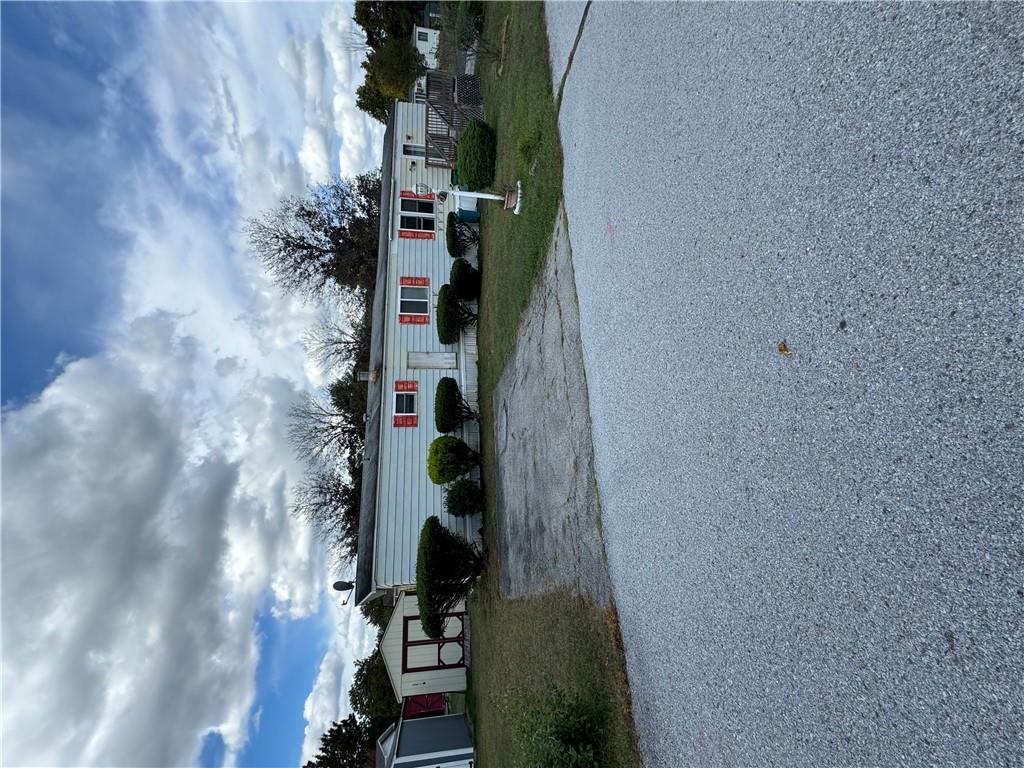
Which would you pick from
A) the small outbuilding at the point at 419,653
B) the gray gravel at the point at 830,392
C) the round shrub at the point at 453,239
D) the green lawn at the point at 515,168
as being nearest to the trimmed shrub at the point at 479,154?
the green lawn at the point at 515,168

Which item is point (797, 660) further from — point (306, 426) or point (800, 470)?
point (306, 426)

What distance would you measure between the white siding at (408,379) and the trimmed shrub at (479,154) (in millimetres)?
4206

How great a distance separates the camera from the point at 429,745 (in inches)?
595

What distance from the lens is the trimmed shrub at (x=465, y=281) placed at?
16031mm

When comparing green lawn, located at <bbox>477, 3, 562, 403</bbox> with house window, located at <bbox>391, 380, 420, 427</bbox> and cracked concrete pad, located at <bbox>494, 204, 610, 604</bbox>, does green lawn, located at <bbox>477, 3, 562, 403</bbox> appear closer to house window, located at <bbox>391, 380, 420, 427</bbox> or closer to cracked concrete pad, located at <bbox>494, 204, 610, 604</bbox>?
cracked concrete pad, located at <bbox>494, 204, 610, 604</bbox>

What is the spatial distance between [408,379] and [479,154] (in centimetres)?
688

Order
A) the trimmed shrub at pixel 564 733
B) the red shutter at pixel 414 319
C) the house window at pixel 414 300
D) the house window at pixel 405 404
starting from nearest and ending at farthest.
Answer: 1. the trimmed shrub at pixel 564 733
2. the house window at pixel 405 404
3. the red shutter at pixel 414 319
4. the house window at pixel 414 300

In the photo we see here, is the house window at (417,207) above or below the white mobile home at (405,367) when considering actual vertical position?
above

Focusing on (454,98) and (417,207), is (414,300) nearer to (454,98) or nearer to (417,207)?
(417,207)

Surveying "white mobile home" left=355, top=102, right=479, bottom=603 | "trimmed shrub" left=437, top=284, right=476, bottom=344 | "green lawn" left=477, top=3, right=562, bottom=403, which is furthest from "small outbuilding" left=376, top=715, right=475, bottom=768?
"trimmed shrub" left=437, top=284, right=476, bottom=344

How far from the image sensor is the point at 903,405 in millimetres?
2836

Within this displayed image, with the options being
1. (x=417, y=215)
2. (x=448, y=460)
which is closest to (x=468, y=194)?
(x=448, y=460)

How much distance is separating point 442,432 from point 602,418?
9219 mm

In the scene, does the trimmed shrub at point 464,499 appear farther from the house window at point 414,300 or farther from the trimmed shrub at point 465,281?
the house window at point 414,300
